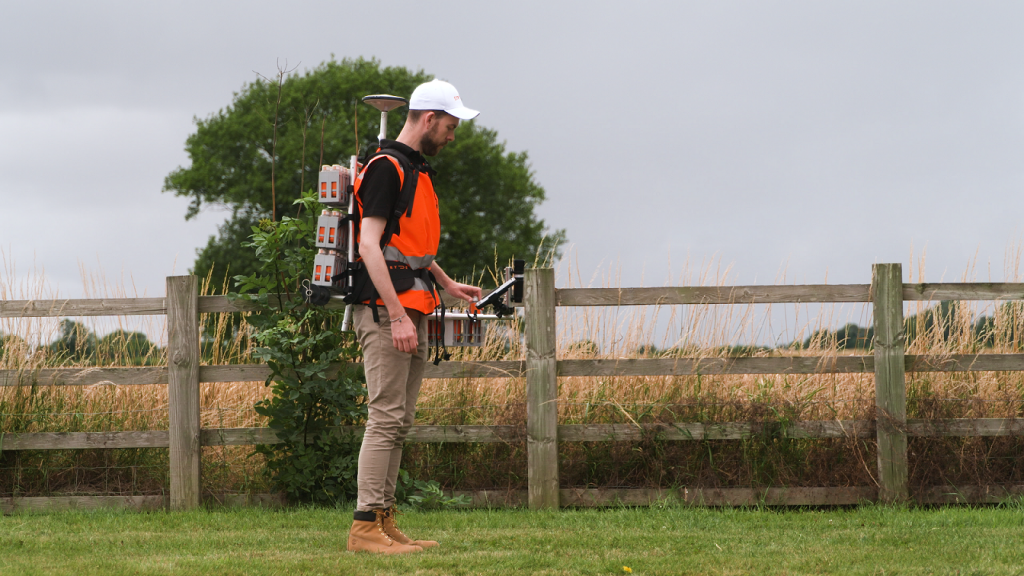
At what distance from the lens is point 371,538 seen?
4.05m

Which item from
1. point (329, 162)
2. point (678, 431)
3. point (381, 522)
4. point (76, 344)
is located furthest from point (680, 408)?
point (329, 162)

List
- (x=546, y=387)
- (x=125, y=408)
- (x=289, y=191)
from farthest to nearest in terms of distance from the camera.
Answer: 1. (x=289, y=191)
2. (x=125, y=408)
3. (x=546, y=387)

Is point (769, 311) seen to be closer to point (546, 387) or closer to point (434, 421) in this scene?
point (546, 387)

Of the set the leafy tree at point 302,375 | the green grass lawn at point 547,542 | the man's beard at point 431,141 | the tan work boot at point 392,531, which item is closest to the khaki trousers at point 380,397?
the tan work boot at point 392,531

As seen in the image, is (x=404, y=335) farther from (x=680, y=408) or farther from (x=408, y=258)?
(x=680, y=408)

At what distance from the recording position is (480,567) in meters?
3.86

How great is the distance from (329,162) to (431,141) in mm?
17669

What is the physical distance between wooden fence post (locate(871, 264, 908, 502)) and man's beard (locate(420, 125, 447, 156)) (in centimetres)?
313

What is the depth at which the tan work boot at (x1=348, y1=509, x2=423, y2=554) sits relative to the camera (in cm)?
403

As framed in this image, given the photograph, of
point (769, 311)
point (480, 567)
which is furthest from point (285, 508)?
point (769, 311)

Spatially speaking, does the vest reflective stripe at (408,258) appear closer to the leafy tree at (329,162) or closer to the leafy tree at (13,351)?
the leafy tree at (13,351)

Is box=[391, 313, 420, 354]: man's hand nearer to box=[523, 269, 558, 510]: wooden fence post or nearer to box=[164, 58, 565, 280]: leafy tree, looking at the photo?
box=[523, 269, 558, 510]: wooden fence post

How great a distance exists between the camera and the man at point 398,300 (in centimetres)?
385

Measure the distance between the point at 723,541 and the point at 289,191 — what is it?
18698 millimetres
